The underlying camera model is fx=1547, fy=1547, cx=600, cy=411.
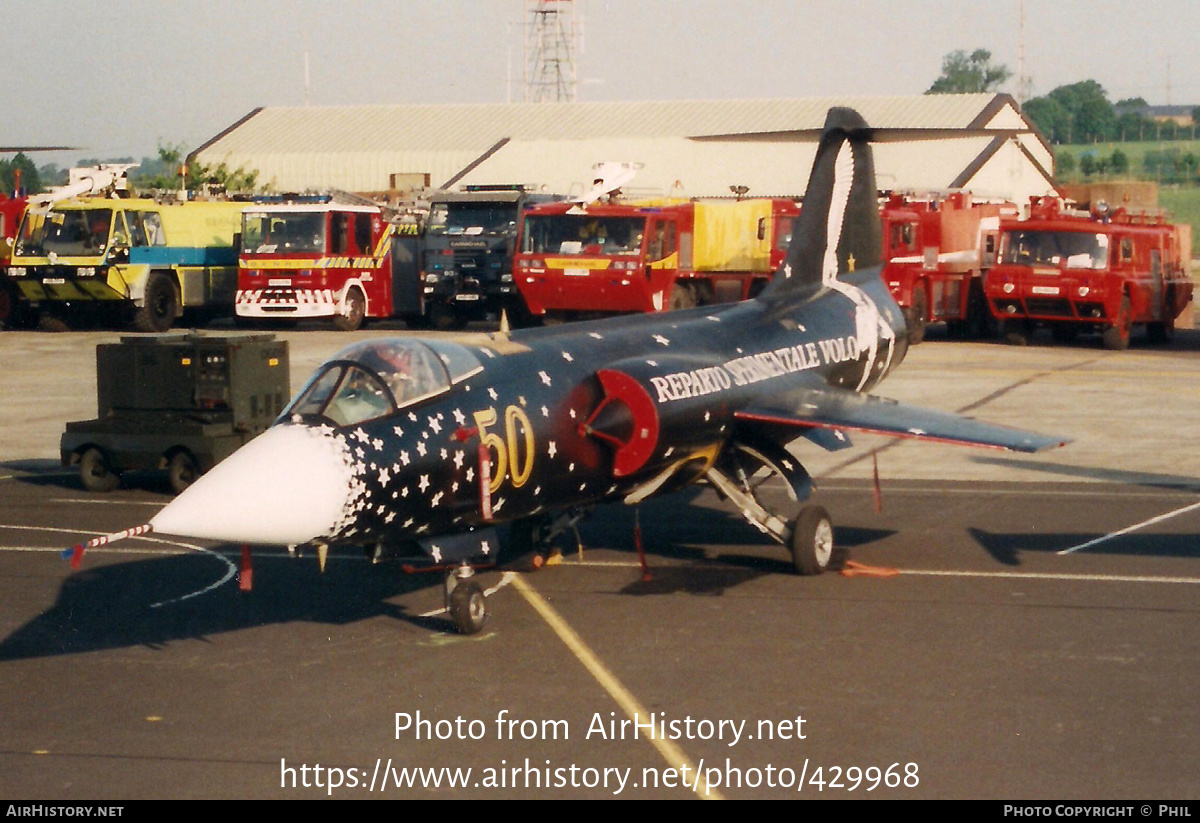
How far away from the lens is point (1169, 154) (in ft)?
431

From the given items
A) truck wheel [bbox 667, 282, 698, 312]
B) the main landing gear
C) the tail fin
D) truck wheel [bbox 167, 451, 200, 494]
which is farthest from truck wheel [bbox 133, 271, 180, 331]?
the main landing gear

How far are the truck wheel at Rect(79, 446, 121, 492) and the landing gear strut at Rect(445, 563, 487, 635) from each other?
8.28 metres

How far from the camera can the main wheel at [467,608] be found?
1148 centimetres

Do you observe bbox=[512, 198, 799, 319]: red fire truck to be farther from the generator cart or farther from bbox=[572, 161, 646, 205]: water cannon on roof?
the generator cart

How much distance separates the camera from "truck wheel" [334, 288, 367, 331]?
38.4 m

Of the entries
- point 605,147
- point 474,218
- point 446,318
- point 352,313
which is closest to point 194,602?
point 352,313

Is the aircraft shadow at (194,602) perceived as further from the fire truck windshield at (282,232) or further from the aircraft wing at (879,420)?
the fire truck windshield at (282,232)

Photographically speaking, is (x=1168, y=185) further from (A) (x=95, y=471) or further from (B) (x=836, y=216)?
Answer: (A) (x=95, y=471)

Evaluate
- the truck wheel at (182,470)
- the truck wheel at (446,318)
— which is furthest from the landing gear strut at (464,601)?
the truck wheel at (446,318)

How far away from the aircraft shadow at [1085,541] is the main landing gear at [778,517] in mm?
1745

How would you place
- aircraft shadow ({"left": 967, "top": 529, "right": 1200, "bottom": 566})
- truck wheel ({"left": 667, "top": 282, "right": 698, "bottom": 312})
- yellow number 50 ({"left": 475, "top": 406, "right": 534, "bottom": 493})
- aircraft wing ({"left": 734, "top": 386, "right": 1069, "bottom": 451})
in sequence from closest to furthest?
yellow number 50 ({"left": 475, "top": 406, "right": 534, "bottom": 493}) < aircraft wing ({"left": 734, "top": 386, "right": 1069, "bottom": 451}) < aircraft shadow ({"left": 967, "top": 529, "right": 1200, "bottom": 566}) < truck wheel ({"left": 667, "top": 282, "right": 698, "bottom": 312})

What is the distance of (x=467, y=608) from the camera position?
11.5 metres

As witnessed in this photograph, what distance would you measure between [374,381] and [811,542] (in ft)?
15.0
